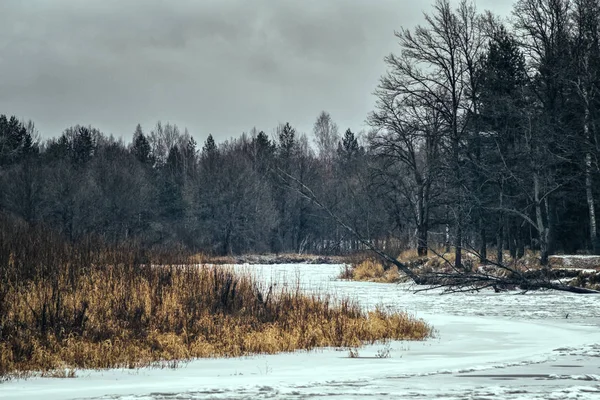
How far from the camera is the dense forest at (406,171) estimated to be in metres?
25.3

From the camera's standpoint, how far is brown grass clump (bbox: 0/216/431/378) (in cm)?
1046

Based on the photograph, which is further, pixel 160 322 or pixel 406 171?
pixel 406 171

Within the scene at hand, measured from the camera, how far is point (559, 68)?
941 inches

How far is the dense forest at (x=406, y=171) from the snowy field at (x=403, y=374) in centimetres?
558

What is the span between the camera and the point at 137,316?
41.3 feet

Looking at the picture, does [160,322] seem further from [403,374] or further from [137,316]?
[403,374]

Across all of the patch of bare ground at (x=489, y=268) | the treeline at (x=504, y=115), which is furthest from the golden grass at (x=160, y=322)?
the treeline at (x=504, y=115)

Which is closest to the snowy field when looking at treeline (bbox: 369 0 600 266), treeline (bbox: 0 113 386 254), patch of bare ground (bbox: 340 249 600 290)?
patch of bare ground (bbox: 340 249 600 290)

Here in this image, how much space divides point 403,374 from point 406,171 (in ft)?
126

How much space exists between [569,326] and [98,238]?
38.4ft

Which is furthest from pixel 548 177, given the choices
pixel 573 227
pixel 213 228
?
pixel 213 228

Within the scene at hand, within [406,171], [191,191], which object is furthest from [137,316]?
[191,191]

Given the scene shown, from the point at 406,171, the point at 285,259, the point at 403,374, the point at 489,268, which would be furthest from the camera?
the point at 285,259

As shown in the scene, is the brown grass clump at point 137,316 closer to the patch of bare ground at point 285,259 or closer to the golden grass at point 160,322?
the golden grass at point 160,322
